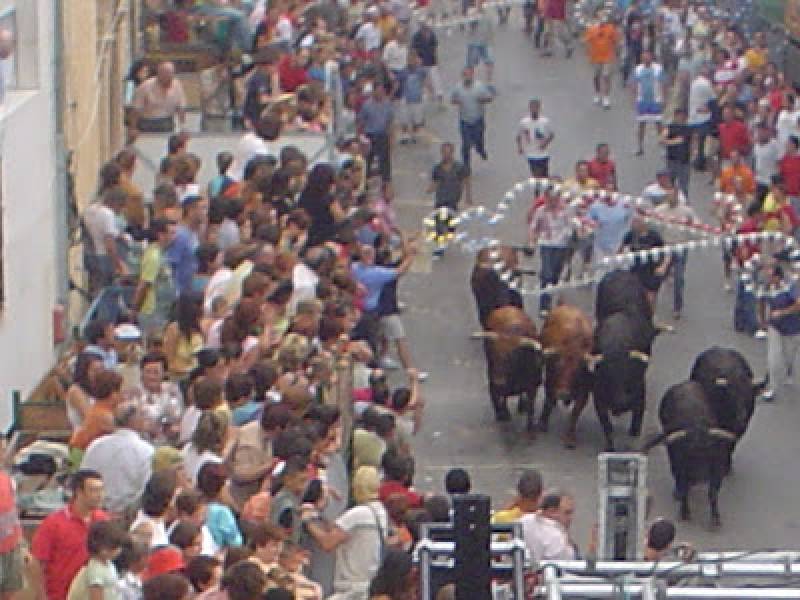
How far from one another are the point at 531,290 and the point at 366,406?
21.3 feet

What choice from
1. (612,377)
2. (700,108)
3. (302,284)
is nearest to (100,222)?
(302,284)

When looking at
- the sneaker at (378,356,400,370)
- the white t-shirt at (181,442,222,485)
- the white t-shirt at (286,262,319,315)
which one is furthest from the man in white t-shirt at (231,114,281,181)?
the white t-shirt at (181,442,222,485)

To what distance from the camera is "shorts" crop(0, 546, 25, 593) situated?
38.2ft

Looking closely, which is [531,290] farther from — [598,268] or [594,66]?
[594,66]

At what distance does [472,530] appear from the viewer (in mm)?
8867

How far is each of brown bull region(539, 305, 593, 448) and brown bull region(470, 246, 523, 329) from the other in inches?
43.1

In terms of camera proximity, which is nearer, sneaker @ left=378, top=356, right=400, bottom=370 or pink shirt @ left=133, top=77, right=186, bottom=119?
sneaker @ left=378, top=356, right=400, bottom=370

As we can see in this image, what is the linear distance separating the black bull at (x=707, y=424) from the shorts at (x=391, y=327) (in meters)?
2.53

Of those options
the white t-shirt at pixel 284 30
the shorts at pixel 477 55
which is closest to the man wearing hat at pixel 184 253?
the white t-shirt at pixel 284 30

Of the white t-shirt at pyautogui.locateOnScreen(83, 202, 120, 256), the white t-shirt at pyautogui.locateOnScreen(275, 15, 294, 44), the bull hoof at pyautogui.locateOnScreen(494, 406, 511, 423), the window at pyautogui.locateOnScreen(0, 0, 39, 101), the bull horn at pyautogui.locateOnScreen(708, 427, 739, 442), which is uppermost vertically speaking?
the window at pyautogui.locateOnScreen(0, 0, 39, 101)

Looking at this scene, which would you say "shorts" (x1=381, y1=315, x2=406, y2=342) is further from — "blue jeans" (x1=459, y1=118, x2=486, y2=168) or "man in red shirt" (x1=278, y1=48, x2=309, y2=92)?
"blue jeans" (x1=459, y1=118, x2=486, y2=168)

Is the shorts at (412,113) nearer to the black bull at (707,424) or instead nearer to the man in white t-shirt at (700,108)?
the man in white t-shirt at (700,108)

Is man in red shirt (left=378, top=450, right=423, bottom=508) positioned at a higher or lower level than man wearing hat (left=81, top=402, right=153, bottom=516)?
lower

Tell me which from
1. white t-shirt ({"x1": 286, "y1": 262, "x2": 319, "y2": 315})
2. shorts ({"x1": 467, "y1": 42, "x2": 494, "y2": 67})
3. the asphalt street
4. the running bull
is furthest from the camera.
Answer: shorts ({"x1": 467, "y1": 42, "x2": 494, "y2": 67})
